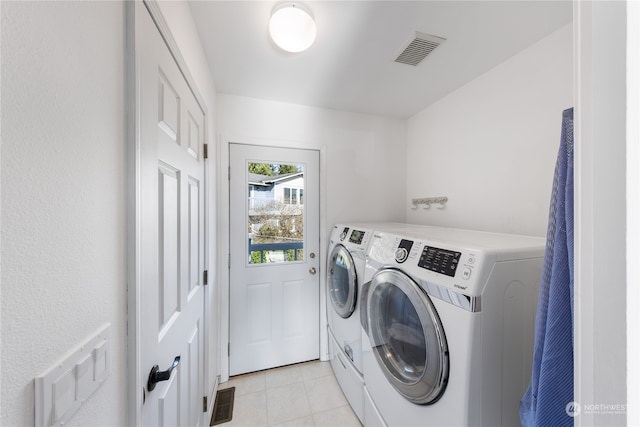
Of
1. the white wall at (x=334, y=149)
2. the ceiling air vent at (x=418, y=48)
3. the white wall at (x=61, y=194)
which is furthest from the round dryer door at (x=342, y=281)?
the ceiling air vent at (x=418, y=48)

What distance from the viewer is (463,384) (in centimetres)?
80

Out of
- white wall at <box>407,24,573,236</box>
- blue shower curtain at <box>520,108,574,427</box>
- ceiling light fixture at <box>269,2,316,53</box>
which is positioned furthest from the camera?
white wall at <box>407,24,573,236</box>

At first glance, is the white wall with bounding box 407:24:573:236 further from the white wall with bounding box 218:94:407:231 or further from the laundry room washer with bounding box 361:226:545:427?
the laundry room washer with bounding box 361:226:545:427

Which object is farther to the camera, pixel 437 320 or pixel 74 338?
pixel 437 320

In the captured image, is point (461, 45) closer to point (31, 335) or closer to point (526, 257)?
point (526, 257)

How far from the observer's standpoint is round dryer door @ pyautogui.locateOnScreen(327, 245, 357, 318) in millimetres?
1616

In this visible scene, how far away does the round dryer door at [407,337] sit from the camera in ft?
2.92

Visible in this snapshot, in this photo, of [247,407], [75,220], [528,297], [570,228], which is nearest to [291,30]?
[75,220]

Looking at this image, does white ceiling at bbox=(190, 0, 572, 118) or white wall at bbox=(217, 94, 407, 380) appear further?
white wall at bbox=(217, 94, 407, 380)

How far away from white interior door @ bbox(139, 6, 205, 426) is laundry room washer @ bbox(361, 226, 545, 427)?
958 millimetres

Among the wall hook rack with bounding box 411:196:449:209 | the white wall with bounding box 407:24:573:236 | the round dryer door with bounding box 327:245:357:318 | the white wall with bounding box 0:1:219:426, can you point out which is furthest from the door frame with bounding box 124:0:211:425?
the wall hook rack with bounding box 411:196:449:209

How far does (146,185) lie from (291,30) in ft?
3.30

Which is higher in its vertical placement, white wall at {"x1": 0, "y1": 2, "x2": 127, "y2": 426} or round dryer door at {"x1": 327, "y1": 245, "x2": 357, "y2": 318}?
white wall at {"x1": 0, "y1": 2, "x2": 127, "y2": 426}

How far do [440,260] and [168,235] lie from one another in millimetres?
1080
